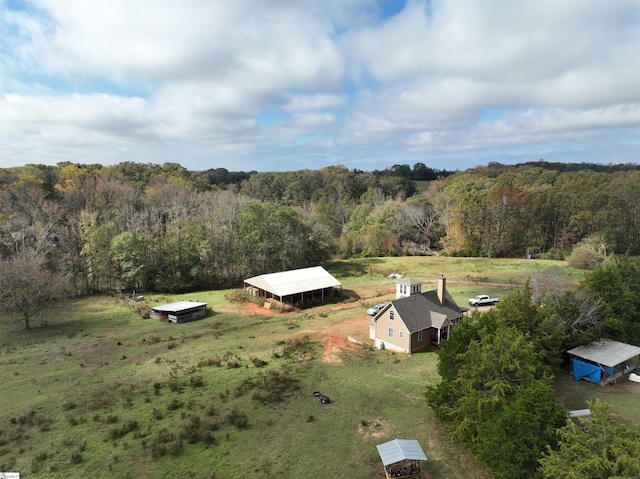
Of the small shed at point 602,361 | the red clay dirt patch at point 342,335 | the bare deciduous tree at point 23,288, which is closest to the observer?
the small shed at point 602,361

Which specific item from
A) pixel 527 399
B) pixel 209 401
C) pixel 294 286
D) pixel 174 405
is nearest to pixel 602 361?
pixel 527 399

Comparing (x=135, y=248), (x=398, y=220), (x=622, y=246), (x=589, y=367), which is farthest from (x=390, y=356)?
(x=622, y=246)

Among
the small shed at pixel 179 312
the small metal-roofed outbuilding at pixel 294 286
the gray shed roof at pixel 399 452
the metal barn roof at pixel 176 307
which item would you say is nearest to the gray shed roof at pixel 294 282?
the small metal-roofed outbuilding at pixel 294 286

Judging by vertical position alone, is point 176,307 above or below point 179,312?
above

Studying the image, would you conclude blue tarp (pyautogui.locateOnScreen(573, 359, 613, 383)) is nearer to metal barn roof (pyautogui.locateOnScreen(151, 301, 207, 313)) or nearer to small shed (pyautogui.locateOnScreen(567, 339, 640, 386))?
small shed (pyautogui.locateOnScreen(567, 339, 640, 386))

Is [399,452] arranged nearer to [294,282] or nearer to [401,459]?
[401,459]

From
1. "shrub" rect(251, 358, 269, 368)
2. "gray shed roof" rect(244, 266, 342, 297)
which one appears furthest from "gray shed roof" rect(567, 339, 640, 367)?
"gray shed roof" rect(244, 266, 342, 297)

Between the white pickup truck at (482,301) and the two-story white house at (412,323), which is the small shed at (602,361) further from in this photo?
the white pickup truck at (482,301)

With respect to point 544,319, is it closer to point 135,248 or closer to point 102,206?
point 135,248
